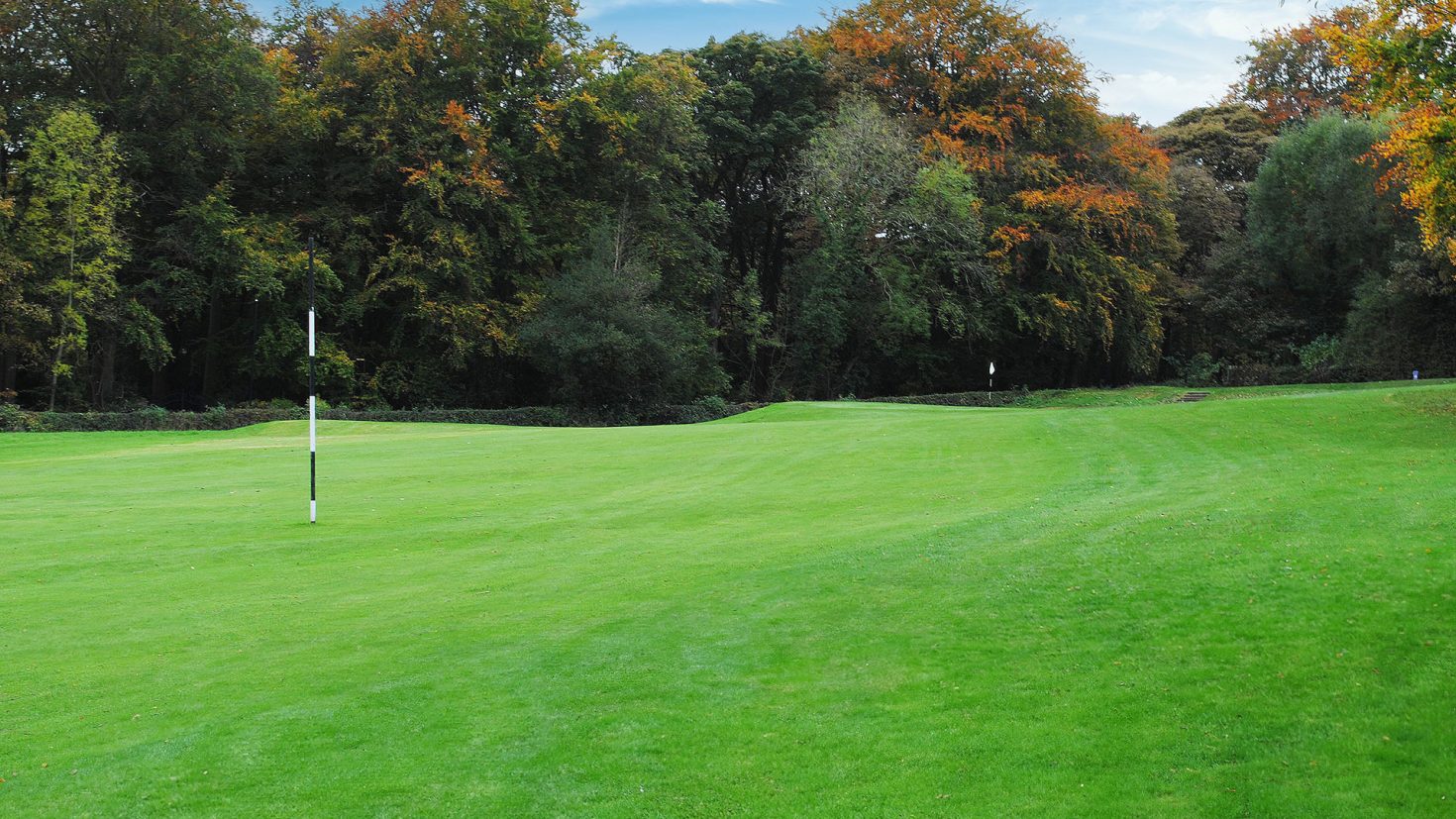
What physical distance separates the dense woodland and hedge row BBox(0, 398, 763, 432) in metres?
0.88

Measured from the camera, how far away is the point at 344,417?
39.0m

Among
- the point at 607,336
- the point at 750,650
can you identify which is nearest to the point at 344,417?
the point at 607,336

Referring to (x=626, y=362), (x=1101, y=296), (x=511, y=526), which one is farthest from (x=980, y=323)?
(x=511, y=526)

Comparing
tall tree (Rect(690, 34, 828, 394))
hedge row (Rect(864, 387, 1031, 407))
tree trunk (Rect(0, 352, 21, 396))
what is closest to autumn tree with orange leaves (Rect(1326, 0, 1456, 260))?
hedge row (Rect(864, 387, 1031, 407))

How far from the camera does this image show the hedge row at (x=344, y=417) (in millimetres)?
33844

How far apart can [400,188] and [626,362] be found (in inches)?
526

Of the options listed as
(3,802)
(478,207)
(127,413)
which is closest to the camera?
(3,802)

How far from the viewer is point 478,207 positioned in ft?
147

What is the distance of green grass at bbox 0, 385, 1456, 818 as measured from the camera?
6.12 m

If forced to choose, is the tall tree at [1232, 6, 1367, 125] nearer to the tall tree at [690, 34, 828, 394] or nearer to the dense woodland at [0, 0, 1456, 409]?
the dense woodland at [0, 0, 1456, 409]

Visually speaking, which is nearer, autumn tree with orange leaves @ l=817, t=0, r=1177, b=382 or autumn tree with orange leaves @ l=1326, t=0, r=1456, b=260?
autumn tree with orange leaves @ l=1326, t=0, r=1456, b=260

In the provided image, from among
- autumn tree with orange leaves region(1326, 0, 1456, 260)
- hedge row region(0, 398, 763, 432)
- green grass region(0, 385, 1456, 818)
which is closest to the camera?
green grass region(0, 385, 1456, 818)

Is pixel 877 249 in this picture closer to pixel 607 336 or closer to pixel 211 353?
pixel 607 336

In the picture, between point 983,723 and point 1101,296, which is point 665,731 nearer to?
point 983,723
